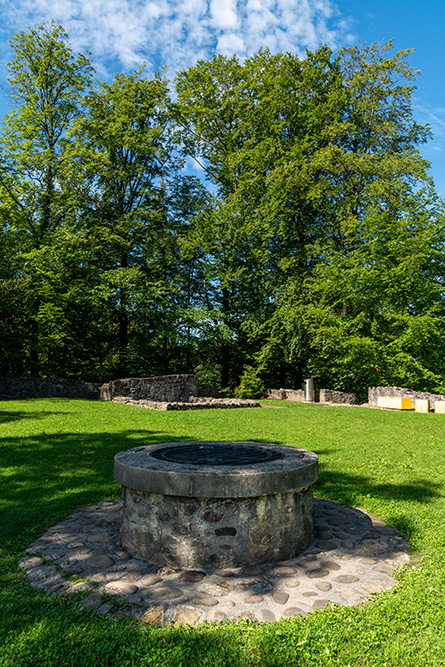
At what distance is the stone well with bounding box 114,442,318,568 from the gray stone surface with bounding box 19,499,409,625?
0.12 meters

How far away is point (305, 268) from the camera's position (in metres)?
28.1

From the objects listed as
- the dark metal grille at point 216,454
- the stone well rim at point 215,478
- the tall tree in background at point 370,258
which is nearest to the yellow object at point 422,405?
the tall tree in background at point 370,258

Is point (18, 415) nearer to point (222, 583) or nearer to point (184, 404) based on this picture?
point (184, 404)

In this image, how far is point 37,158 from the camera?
2234 centimetres

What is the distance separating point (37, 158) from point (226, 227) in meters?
11.3

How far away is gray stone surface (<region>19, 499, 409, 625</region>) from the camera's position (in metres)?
3.03

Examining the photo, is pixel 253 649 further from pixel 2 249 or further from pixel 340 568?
pixel 2 249

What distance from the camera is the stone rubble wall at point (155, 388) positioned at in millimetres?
18453

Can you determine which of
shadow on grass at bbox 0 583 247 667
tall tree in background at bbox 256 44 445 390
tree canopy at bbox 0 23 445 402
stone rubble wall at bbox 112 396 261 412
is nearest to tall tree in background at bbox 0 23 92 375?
tree canopy at bbox 0 23 445 402

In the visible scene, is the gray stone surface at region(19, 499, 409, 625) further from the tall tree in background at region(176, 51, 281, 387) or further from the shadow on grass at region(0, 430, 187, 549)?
the tall tree in background at region(176, 51, 281, 387)

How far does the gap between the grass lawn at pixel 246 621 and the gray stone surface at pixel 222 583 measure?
0.12 m

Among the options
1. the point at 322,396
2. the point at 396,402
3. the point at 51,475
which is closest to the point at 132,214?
the point at 322,396

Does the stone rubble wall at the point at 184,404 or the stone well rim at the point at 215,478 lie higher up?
the stone well rim at the point at 215,478

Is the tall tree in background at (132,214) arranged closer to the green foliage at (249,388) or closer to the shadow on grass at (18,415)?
the green foliage at (249,388)
